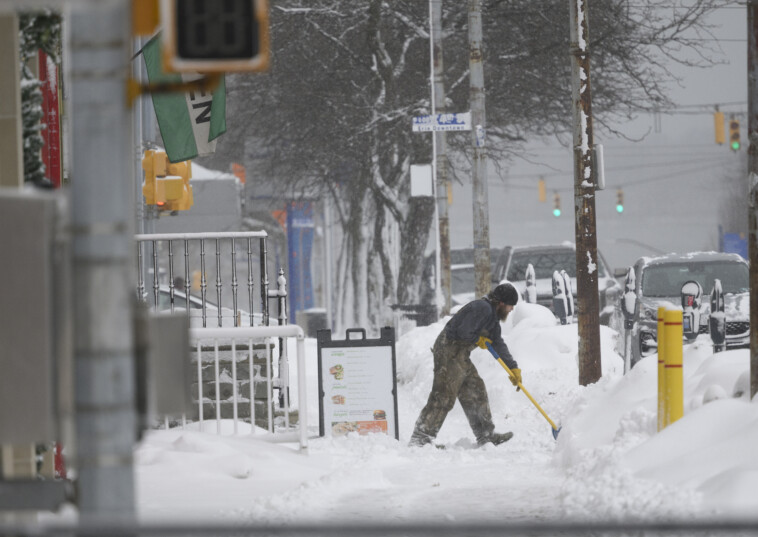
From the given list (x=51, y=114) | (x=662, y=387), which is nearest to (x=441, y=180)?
(x=662, y=387)

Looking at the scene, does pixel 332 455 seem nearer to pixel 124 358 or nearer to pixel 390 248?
pixel 124 358

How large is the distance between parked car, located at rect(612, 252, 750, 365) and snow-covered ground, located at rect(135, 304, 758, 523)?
4193 mm

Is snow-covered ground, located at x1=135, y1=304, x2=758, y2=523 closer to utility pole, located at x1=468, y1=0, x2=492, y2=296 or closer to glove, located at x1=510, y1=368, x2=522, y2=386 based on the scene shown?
glove, located at x1=510, y1=368, x2=522, y2=386

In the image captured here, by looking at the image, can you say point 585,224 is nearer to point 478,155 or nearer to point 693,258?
point 693,258

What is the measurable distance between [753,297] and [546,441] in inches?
156

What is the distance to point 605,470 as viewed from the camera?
7898 millimetres

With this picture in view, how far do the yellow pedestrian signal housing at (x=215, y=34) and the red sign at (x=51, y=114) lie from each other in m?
4.18

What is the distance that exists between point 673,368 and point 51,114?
4.26 meters

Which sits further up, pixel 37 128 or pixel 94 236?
pixel 37 128

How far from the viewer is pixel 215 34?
3811 mm

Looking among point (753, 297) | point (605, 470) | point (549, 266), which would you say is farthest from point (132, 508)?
point (549, 266)

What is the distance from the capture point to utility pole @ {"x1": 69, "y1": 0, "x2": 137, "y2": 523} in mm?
3777

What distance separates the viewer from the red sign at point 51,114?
800cm

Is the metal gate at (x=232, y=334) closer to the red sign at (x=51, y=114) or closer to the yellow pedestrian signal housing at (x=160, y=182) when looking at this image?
the yellow pedestrian signal housing at (x=160, y=182)
